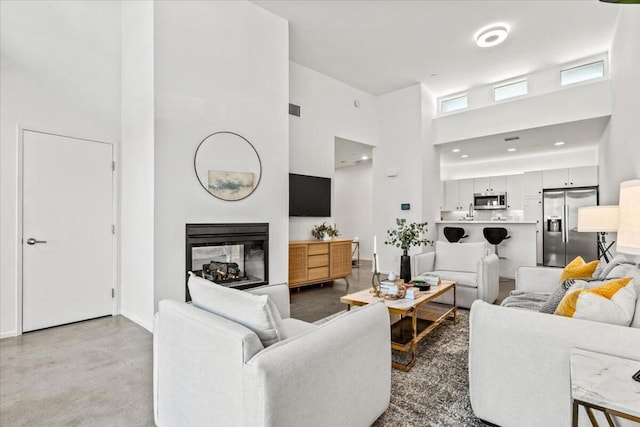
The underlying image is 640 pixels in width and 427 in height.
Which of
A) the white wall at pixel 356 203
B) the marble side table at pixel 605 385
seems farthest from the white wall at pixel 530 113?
the marble side table at pixel 605 385

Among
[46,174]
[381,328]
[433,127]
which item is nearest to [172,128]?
[46,174]

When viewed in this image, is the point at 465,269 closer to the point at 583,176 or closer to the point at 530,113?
the point at 530,113

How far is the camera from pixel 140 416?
74.9 inches

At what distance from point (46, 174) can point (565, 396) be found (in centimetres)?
457

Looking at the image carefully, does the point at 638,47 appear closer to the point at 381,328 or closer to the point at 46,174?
the point at 381,328

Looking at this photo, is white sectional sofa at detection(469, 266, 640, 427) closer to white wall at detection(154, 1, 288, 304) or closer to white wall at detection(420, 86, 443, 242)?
white wall at detection(154, 1, 288, 304)

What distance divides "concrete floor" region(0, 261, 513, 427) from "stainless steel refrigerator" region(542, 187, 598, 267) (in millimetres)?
5982

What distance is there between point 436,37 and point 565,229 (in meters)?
4.99

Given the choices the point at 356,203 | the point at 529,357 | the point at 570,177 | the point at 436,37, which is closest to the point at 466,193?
the point at 570,177

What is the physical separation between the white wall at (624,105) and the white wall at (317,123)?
3725 millimetres

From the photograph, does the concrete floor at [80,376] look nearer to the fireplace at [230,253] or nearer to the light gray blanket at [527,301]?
the fireplace at [230,253]

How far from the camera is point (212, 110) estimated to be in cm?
354

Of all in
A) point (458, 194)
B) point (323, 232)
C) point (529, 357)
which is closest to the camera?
point (529, 357)

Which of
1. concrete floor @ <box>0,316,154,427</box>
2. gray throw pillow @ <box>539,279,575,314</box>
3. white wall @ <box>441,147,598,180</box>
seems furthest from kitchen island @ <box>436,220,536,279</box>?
concrete floor @ <box>0,316,154,427</box>
